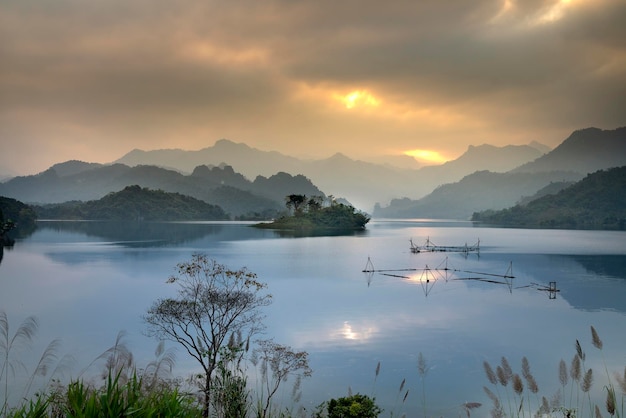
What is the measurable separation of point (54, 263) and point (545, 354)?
5013cm

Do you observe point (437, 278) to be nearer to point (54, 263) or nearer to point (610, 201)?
point (54, 263)

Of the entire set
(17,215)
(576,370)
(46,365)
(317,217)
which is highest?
(17,215)

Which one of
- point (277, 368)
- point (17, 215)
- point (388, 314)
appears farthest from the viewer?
point (17, 215)

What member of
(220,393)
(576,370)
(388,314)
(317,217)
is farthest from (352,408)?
(317,217)

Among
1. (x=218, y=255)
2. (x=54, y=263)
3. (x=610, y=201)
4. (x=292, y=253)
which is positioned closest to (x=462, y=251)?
(x=292, y=253)

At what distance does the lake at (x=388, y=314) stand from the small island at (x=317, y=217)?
81342 mm

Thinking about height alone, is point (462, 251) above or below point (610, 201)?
below

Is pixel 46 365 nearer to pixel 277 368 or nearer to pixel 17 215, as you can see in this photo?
pixel 277 368

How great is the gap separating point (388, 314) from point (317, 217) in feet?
374

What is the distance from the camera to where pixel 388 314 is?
29391 millimetres

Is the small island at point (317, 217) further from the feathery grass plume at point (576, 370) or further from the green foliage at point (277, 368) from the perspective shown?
the feathery grass plume at point (576, 370)

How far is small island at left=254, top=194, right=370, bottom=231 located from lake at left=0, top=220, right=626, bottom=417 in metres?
81.3

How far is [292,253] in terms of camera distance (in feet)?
222

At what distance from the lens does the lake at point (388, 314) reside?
57.2 feet
